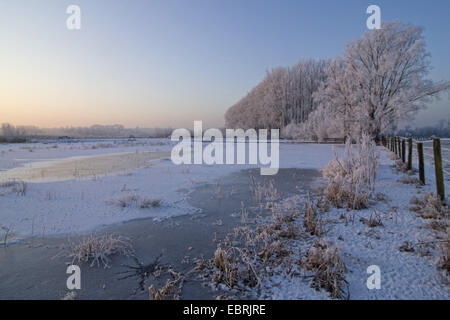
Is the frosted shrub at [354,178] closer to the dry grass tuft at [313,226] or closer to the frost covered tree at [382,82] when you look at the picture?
the dry grass tuft at [313,226]

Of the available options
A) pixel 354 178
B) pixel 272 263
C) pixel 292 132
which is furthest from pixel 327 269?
pixel 292 132

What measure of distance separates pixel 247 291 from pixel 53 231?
15.1 ft

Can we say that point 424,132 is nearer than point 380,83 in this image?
No

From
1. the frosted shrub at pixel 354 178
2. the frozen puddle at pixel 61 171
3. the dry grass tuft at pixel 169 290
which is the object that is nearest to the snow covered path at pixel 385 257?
the frosted shrub at pixel 354 178

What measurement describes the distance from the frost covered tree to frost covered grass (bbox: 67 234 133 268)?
2577 centimetres

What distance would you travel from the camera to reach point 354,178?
7383 mm

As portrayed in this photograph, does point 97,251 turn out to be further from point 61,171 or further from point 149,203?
point 61,171

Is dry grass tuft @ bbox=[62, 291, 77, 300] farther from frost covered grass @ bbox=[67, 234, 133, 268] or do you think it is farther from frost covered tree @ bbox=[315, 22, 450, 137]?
frost covered tree @ bbox=[315, 22, 450, 137]

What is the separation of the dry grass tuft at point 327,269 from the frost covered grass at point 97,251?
10.1 ft

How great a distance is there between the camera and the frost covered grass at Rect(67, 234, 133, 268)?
3906 mm

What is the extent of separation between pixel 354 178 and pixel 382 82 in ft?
78.4

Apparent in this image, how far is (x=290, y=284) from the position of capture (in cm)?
316

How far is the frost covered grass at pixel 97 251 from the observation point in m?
3.91
